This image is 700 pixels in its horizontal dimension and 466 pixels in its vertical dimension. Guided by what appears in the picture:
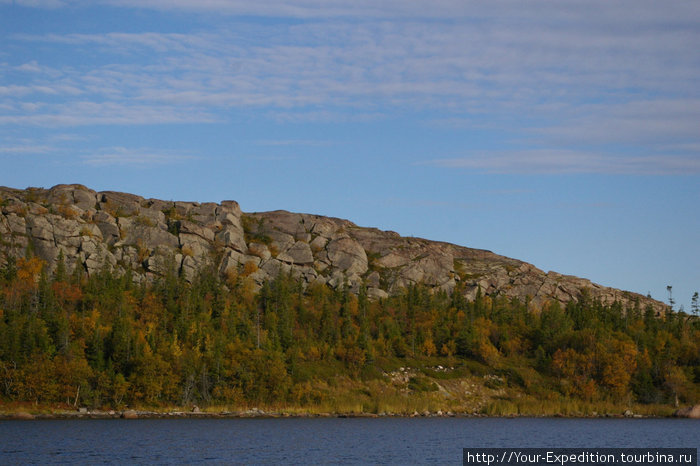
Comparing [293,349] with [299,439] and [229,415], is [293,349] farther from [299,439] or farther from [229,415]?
[299,439]

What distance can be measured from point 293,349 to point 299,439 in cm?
5972

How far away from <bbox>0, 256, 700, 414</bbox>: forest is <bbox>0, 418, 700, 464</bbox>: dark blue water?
12.9 meters

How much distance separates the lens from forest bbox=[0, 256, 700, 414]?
12962 cm

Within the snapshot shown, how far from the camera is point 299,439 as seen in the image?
299 feet

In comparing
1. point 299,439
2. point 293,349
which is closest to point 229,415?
point 293,349

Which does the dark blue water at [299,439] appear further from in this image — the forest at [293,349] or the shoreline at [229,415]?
the forest at [293,349]

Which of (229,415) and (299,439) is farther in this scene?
(229,415)

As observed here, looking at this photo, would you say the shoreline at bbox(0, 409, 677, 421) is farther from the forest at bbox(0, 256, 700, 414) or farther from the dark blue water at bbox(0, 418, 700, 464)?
the dark blue water at bbox(0, 418, 700, 464)

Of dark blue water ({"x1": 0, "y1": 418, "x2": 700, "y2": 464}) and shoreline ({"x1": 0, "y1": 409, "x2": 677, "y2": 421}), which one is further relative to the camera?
shoreline ({"x1": 0, "y1": 409, "x2": 677, "y2": 421})

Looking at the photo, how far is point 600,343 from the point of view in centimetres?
16500

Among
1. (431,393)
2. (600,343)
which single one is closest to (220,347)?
(431,393)

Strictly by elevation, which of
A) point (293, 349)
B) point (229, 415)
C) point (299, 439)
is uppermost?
point (293, 349)

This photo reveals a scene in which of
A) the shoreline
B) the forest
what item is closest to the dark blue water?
the shoreline

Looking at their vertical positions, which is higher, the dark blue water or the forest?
the forest
